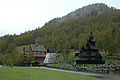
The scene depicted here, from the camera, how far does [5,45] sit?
5743 inches

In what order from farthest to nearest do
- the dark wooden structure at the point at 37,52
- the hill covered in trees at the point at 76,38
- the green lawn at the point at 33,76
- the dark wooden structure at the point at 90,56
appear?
the dark wooden structure at the point at 37,52 < the hill covered in trees at the point at 76,38 < the dark wooden structure at the point at 90,56 < the green lawn at the point at 33,76

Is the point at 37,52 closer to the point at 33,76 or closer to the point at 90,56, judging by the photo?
the point at 90,56

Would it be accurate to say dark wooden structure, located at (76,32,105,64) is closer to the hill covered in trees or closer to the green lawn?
the hill covered in trees

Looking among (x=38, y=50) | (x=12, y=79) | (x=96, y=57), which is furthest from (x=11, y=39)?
(x=12, y=79)

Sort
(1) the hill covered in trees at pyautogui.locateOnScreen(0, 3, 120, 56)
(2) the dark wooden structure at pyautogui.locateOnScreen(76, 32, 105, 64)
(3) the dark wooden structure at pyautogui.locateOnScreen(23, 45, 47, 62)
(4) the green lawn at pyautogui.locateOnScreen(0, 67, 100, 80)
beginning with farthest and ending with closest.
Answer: (3) the dark wooden structure at pyautogui.locateOnScreen(23, 45, 47, 62) < (1) the hill covered in trees at pyautogui.locateOnScreen(0, 3, 120, 56) < (2) the dark wooden structure at pyautogui.locateOnScreen(76, 32, 105, 64) < (4) the green lawn at pyautogui.locateOnScreen(0, 67, 100, 80)

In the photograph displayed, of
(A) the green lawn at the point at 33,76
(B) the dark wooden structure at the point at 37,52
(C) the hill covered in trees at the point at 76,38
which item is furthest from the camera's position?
(B) the dark wooden structure at the point at 37,52

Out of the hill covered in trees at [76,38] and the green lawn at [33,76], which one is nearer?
the green lawn at [33,76]

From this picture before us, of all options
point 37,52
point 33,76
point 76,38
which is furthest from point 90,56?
point 76,38

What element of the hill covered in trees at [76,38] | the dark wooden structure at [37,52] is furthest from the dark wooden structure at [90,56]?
the dark wooden structure at [37,52]

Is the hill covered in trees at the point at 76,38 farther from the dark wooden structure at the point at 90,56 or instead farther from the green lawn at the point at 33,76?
the green lawn at the point at 33,76

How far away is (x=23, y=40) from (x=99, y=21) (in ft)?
326

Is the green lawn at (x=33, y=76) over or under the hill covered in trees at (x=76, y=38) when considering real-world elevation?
under

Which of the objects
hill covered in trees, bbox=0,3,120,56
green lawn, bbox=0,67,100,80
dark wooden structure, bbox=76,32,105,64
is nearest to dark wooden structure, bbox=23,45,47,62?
hill covered in trees, bbox=0,3,120,56

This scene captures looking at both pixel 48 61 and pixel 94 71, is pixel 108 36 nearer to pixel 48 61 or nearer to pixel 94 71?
pixel 48 61
